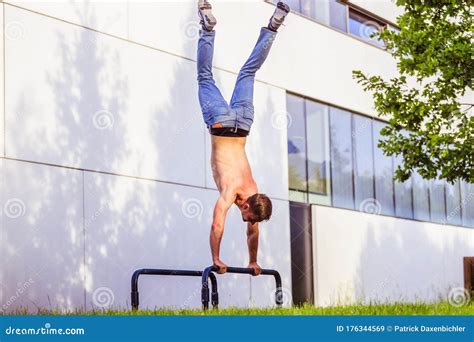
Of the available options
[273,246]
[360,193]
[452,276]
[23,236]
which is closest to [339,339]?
[23,236]

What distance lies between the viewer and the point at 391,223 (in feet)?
73.5

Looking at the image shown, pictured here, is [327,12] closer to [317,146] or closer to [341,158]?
[317,146]

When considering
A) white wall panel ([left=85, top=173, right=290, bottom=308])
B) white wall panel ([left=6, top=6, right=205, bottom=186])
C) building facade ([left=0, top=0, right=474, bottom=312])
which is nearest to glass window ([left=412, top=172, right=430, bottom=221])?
building facade ([left=0, top=0, right=474, bottom=312])

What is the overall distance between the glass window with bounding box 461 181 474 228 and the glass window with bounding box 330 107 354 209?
6.05m

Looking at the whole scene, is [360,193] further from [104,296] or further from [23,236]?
[23,236]

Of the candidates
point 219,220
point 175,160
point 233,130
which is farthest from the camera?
point 175,160

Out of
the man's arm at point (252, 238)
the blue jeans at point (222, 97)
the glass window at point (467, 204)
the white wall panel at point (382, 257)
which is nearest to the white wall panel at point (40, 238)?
the blue jeans at point (222, 97)

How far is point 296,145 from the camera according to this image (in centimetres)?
1973

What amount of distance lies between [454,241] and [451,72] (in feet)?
33.9

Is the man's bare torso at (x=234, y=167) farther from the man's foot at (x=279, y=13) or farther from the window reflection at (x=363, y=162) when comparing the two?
the window reflection at (x=363, y=162)

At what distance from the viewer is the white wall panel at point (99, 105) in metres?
14.2

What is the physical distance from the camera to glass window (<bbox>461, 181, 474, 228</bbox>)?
26.1 m

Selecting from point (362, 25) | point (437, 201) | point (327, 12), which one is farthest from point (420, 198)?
point (327, 12)

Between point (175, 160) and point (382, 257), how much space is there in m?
7.26
